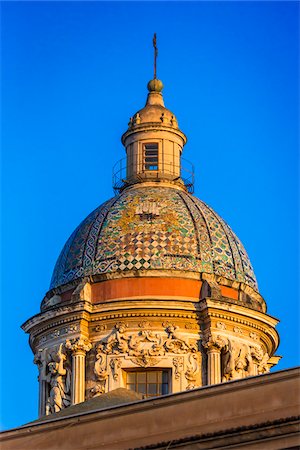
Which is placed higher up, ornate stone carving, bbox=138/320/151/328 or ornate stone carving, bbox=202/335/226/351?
ornate stone carving, bbox=138/320/151/328

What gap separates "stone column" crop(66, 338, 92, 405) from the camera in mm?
48438

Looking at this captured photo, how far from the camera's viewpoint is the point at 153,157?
5406 cm

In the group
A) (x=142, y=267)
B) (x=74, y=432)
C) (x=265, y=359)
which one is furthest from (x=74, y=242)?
(x=74, y=432)

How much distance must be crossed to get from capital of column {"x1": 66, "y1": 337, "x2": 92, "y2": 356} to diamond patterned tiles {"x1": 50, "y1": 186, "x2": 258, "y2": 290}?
2476 mm

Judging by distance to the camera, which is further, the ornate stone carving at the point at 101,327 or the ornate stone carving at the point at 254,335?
the ornate stone carving at the point at 254,335

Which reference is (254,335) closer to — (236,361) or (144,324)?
(236,361)

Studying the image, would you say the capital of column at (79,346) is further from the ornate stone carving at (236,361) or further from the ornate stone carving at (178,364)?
the ornate stone carving at (236,361)

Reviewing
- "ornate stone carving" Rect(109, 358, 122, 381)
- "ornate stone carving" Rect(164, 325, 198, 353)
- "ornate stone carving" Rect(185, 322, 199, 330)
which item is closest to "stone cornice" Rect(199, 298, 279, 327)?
"ornate stone carving" Rect(185, 322, 199, 330)

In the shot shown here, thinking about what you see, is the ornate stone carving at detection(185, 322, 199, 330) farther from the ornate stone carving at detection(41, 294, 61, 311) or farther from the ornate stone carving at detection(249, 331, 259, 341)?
the ornate stone carving at detection(41, 294, 61, 311)

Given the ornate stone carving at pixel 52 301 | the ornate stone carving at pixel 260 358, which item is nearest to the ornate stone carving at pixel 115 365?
the ornate stone carving at pixel 52 301

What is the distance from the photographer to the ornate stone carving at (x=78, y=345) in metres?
48.8

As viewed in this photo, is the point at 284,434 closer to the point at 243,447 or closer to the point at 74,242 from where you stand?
the point at 243,447

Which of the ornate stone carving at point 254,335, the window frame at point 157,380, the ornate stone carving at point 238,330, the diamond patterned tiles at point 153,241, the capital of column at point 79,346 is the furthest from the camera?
the diamond patterned tiles at point 153,241

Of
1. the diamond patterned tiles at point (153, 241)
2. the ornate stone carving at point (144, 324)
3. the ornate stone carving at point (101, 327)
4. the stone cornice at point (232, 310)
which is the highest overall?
the diamond patterned tiles at point (153, 241)
